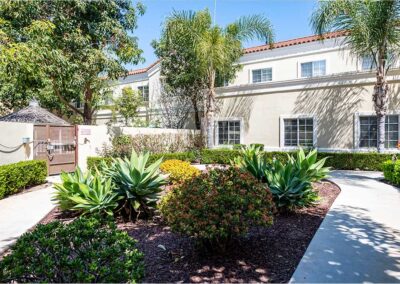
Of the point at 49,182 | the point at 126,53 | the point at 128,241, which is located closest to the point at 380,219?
the point at 128,241

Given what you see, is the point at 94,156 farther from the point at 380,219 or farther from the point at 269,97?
the point at 380,219

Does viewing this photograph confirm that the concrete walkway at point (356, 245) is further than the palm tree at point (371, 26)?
No

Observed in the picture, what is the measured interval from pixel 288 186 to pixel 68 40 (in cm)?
1282

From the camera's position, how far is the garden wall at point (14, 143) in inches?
459

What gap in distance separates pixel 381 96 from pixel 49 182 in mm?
14206

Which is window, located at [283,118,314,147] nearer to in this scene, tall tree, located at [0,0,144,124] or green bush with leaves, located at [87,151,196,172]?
green bush with leaves, located at [87,151,196,172]

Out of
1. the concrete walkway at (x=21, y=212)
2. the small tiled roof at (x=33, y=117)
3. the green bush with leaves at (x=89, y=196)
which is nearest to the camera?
the concrete walkway at (x=21, y=212)

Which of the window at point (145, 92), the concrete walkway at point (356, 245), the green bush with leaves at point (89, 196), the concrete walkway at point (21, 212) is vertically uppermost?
the window at point (145, 92)

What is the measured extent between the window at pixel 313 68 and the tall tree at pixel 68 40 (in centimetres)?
1104

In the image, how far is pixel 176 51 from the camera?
69.4 feet

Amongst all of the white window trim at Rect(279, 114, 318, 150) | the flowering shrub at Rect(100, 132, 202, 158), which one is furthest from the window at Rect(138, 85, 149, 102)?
the white window trim at Rect(279, 114, 318, 150)

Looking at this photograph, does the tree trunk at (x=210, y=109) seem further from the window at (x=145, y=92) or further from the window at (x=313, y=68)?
the window at (x=145, y=92)

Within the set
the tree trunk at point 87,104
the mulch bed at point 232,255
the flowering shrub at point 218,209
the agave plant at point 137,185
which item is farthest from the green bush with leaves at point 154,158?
the flowering shrub at point 218,209

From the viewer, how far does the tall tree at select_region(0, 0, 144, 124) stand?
35.8 ft
